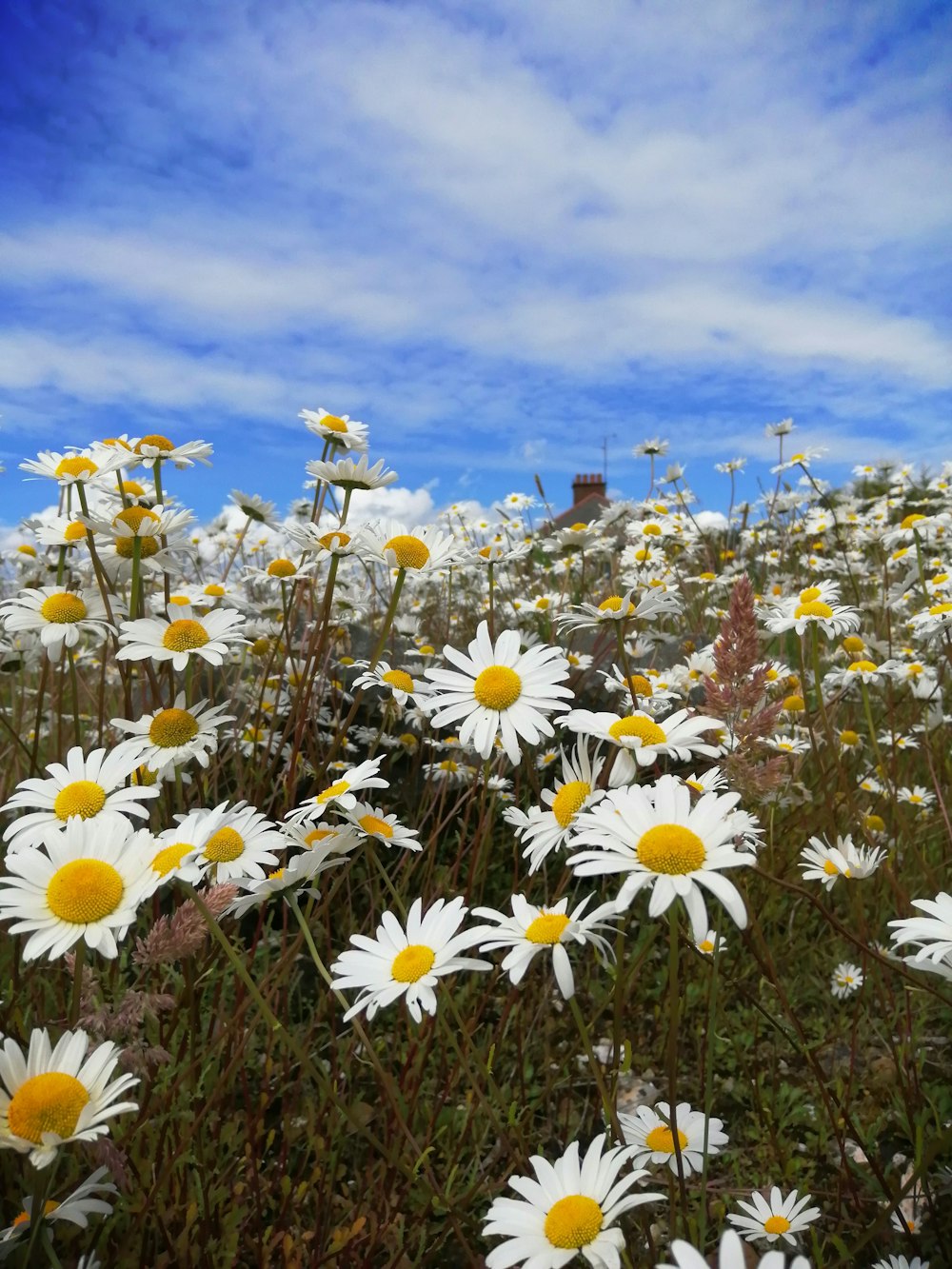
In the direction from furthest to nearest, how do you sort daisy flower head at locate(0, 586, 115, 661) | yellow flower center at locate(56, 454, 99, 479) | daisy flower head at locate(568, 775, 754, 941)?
yellow flower center at locate(56, 454, 99, 479), daisy flower head at locate(0, 586, 115, 661), daisy flower head at locate(568, 775, 754, 941)

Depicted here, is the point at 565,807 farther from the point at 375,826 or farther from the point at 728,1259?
the point at 728,1259

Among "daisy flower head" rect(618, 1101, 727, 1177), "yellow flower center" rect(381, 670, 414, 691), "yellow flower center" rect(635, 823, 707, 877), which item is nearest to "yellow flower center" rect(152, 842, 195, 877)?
"yellow flower center" rect(635, 823, 707, 877)

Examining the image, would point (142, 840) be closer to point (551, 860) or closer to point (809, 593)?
point (809, 593)

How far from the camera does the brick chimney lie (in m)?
19.3

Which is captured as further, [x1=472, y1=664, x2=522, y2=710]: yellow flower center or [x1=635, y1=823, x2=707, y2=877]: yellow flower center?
[x1=472, y1=664, x2=522, y2=710]: yellow flower center

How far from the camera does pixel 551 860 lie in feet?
12.6

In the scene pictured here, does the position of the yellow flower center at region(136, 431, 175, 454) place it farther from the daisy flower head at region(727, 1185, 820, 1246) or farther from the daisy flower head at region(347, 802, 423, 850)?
the daisy flower head at region(727, 1185, 820, 1246)

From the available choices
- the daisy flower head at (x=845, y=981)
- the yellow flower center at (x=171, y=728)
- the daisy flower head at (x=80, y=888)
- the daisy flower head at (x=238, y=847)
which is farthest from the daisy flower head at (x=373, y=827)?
the daisy flower head at (x=845, y=981)

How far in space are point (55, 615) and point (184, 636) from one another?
559 millimetres

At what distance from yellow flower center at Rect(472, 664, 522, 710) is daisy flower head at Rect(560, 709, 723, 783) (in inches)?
6.2

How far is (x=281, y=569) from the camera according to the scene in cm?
312

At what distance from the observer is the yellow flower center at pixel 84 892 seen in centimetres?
144

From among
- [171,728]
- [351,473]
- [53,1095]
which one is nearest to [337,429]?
[351,473]

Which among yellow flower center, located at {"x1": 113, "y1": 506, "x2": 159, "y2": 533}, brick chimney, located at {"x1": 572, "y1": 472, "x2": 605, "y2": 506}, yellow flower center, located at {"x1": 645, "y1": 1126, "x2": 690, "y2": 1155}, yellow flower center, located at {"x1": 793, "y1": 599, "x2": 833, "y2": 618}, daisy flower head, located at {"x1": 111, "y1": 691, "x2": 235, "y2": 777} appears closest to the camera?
yellow flower center, located at {"x1": 645, "y1": 1126, "x2": 690, "y2": 1155}
